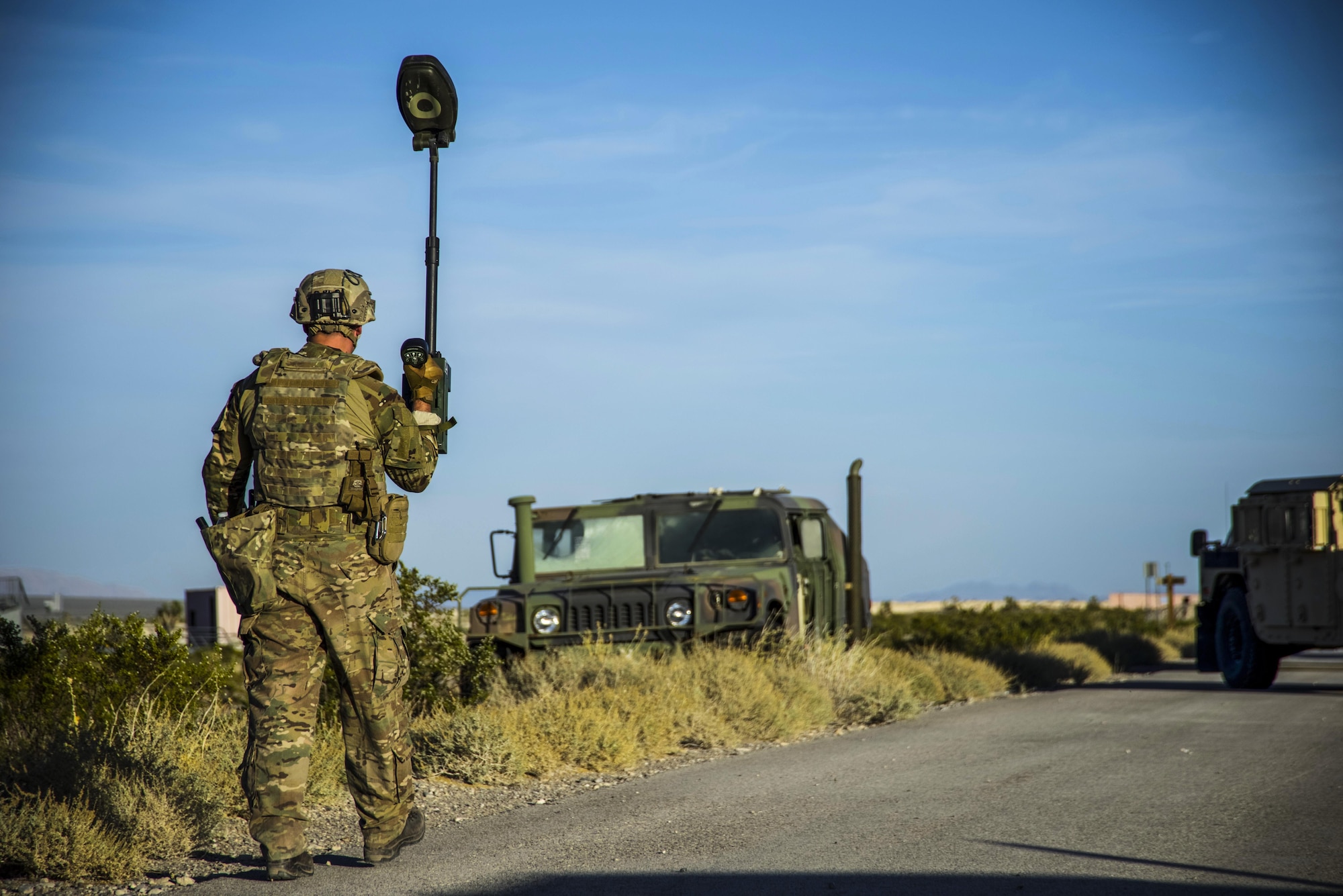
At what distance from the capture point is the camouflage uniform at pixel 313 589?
4816mm

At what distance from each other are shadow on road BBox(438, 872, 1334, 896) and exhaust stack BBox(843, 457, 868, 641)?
9.12 metres

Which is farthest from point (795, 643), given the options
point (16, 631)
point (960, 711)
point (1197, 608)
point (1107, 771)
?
point (1197, 608)

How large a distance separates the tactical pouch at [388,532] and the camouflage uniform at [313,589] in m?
0.03

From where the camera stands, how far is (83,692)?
823 centimetres

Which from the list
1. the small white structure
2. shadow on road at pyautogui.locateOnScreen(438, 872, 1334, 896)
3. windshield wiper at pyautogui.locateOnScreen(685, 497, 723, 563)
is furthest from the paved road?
the small white structure

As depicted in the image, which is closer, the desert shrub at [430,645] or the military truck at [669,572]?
the desert shrub at [430,645]

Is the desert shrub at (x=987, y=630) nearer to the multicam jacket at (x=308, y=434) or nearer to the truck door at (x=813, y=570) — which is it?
the truck door at (x=813, y=570)

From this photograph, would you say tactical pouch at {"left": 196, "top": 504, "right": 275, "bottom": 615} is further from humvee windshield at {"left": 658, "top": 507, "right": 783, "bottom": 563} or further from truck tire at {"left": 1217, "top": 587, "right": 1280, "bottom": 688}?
truck tire at {"left": 1217, "top": 587, "right": 1280, "bottom": 688}

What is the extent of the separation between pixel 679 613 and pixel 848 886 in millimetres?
6282

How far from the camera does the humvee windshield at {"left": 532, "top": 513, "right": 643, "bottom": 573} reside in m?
12.2

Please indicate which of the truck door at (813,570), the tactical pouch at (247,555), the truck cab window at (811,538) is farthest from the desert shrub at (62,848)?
the truck cab window at (811,538)

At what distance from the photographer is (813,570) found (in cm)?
1278

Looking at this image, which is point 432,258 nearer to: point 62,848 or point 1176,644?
point 62,848

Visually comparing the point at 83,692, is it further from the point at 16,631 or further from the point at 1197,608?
the point at 1197,608
